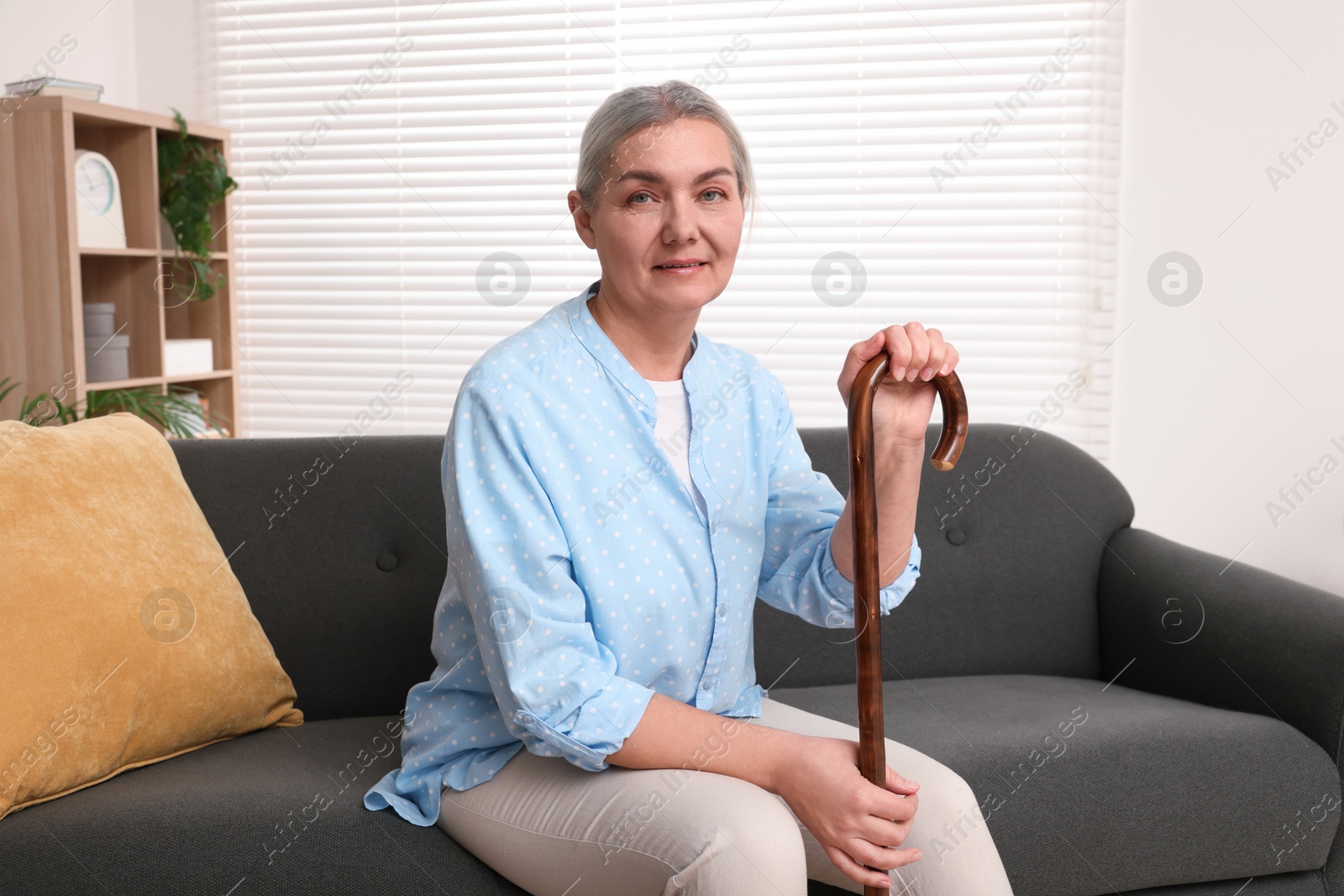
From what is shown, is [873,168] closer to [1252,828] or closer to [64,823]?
[1252,828]

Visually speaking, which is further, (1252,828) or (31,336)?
(31,336)

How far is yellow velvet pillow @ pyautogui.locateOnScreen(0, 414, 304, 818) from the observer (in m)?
1.39

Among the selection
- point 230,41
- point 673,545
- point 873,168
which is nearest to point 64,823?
point 673,545

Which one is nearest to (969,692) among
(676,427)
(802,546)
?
(802,546)

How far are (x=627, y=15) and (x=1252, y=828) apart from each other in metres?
2.90

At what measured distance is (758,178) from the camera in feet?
11.5

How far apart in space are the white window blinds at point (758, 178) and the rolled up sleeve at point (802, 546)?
6.08 feet

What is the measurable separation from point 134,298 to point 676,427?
2.65 m

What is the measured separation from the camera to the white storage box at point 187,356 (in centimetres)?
348

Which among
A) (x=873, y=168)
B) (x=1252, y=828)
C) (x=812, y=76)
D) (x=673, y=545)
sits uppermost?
(x=812, y=76)

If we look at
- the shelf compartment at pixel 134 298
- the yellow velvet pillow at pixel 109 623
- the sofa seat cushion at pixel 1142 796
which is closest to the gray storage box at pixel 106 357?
the shelf compartment at pixel 134 298

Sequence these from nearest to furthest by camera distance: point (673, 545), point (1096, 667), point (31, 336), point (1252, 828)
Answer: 1. point (673, 545)
2. point (1252, 828)
3. point (1096, 667)
4. point (31, 336)

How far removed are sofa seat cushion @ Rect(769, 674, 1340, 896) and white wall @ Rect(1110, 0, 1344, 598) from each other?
1.64 m

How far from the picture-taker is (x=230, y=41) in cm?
383
